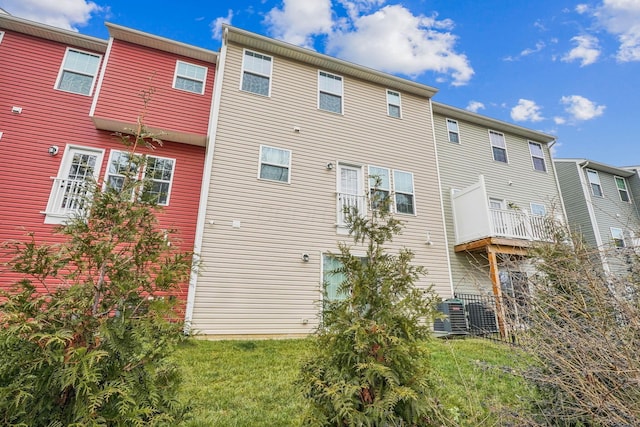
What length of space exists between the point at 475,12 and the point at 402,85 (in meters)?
5.64

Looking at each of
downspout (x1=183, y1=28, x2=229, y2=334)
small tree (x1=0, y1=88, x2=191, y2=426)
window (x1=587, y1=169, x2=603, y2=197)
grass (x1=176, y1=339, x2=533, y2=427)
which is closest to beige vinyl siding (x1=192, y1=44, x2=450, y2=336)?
downspout (x1=183, y1=28, x2=229, y2=334)

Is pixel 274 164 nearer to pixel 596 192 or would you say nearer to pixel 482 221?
pixel 482 221

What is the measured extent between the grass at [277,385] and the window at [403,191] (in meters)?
4.60

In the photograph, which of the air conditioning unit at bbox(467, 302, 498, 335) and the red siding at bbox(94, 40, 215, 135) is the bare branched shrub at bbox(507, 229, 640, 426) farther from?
the red siding at bbox(94, 40, 215, 135)

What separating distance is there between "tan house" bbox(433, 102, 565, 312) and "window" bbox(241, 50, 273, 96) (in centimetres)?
701

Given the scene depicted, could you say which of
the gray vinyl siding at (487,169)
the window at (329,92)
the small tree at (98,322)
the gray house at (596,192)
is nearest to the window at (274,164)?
the window at (329,92)

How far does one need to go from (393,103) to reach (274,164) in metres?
5.32

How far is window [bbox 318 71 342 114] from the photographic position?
988cm

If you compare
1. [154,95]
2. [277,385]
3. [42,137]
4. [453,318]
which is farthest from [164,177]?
[453,318]

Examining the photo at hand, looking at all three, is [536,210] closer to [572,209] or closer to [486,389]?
[572,209]

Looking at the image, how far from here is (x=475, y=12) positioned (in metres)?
12.8

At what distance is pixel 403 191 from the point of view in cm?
983

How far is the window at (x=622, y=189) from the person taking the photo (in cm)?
1688

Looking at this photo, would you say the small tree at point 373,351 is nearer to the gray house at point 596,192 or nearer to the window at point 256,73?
the window at point 256,73
